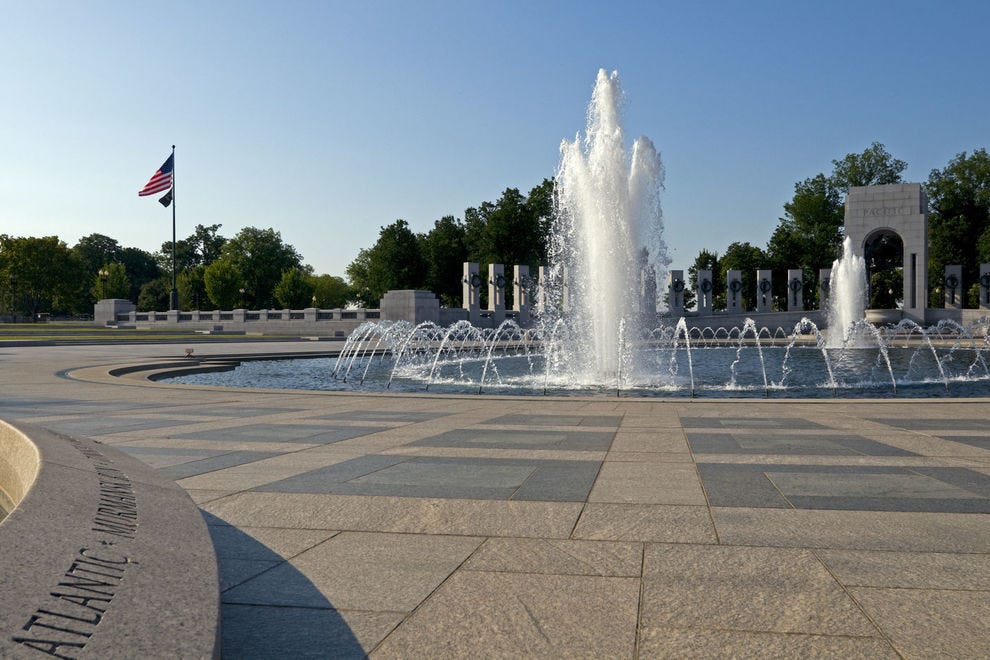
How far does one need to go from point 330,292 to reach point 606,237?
111 m

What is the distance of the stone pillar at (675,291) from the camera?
6506 cm

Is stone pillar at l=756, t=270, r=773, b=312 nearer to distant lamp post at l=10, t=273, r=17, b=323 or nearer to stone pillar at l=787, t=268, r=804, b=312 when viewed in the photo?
stone pillar at l=787, t=268, r=804, b=312

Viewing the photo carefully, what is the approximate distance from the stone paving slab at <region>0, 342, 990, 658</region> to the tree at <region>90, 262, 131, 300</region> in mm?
110384

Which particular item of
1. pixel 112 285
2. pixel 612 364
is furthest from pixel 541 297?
pixel 112 285

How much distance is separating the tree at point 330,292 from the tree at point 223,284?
19.8 m

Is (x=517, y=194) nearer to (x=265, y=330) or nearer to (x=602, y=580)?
(x=265, y=330)

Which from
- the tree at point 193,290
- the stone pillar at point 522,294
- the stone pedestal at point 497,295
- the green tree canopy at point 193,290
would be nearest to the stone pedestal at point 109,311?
the green tree canopy at point 193,290

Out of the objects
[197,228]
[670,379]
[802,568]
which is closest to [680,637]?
[802,568]

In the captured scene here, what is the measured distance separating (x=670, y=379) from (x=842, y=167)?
→ 81680mm

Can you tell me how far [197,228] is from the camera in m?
139

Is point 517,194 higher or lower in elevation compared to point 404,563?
higher

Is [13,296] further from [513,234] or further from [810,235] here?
[810,235]

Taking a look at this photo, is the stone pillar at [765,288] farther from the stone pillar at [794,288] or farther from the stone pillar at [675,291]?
the stone pillar at [675,291]

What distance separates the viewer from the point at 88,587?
10.4 feet
